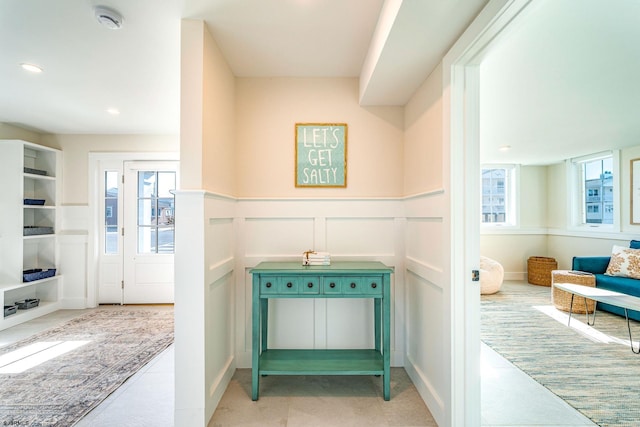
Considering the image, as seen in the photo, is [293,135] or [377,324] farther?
[293,135]

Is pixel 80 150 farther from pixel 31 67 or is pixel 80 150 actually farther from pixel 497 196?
pixel 497 196

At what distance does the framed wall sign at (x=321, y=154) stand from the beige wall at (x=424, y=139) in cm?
52

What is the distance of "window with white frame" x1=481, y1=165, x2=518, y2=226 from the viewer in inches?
246

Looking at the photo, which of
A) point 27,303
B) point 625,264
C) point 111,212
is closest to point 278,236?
point 111,212

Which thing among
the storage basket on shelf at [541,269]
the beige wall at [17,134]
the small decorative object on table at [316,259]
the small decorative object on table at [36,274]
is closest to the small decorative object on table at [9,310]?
the small decorative object on table at [36,274]

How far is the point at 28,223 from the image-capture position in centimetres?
399

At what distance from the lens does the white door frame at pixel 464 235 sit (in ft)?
5.40

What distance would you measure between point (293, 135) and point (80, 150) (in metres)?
3.53

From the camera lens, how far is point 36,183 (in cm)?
410

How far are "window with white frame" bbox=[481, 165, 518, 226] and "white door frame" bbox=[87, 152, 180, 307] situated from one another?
591cm

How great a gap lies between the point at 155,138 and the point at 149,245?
4.96 feet

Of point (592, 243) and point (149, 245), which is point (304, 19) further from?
point (592, 243)

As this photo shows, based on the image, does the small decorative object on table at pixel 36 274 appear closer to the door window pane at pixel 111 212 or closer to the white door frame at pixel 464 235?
the door window pane at pixel 111 212

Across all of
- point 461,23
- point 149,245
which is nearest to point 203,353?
point 461,23
